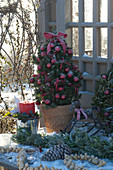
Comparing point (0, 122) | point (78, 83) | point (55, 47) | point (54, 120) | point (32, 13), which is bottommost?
point (0, 122)

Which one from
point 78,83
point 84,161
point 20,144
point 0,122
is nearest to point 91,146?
point 84,161

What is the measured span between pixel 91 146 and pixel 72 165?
22 centimetres

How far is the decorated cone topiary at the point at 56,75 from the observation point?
96.5 inches

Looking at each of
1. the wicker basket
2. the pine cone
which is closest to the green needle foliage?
the pine cone

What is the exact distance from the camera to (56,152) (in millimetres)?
1909

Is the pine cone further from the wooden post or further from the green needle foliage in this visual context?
the wooden post

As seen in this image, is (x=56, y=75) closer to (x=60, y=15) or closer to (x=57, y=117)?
(x=57, y=117)

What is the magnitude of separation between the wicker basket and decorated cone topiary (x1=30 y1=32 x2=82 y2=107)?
1.9 inches

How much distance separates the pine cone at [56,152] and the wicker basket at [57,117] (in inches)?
21.9

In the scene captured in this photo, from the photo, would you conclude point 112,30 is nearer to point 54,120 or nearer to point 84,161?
point 54,120

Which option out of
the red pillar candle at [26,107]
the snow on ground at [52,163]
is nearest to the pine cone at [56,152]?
the snow on ground at [52,163]

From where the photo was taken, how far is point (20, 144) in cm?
218

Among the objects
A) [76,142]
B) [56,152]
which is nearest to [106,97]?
[76,142]

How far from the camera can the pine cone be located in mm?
1897
